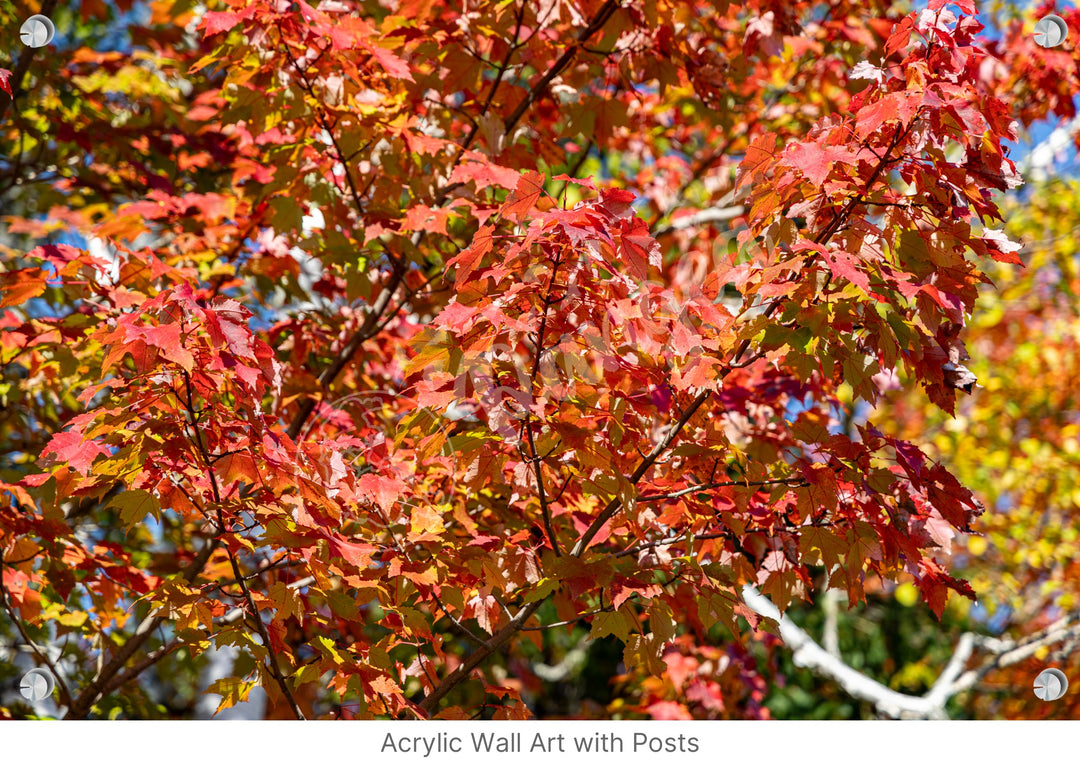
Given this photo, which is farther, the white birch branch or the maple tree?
the white birch branch

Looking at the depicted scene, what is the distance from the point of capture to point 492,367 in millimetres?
1748

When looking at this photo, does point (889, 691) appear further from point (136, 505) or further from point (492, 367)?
point (136, 505)

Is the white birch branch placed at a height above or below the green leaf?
below

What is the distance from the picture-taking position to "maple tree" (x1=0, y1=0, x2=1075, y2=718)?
1714 mm

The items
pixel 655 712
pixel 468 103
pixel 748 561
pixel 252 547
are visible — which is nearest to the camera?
pixel 252 547

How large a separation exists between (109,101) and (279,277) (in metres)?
1.97

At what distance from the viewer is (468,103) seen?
104 inches

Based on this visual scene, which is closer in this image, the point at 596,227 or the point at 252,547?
the point at 596,227

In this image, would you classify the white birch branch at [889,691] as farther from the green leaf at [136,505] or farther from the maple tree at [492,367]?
the green leaf at [136,505]

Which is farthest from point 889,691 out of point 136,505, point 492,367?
point 136,505

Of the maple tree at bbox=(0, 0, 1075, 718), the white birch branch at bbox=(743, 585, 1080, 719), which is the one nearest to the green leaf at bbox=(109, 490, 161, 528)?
the maple tree at bbox=(0, 0, 1075, 718)

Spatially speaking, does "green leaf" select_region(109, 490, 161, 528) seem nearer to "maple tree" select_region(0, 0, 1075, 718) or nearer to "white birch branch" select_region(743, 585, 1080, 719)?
"maple tree" select_region(0, 0, 1075, 718)

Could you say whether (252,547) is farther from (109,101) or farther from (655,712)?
(109,101)

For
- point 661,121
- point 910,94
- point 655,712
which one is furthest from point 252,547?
point 661,121
